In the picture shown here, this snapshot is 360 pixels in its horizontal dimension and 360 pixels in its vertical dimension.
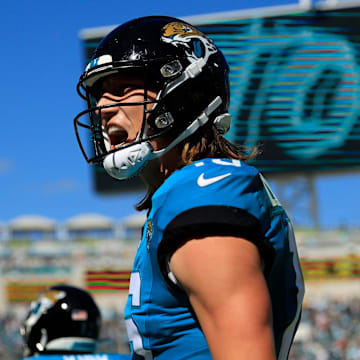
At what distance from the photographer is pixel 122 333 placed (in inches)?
632

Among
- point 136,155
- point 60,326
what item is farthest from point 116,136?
point 60,326

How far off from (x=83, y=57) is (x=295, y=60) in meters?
5.67

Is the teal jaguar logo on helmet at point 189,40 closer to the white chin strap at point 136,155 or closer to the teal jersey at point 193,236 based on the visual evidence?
the white chin strap at point 136,155

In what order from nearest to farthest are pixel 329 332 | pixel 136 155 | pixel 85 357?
1. pixel 136 155
2. pixel 85 357
3. pixel 329 332

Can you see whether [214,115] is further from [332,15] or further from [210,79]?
[332,15]

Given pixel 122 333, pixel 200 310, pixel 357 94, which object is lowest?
pixel 122 333

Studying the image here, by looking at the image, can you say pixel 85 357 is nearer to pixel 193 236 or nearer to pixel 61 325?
pixel 61 325

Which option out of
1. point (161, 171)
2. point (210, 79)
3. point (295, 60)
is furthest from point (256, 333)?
point (295, 60)

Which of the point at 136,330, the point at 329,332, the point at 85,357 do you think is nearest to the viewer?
the point at 136,330

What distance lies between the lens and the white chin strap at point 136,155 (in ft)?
4.40

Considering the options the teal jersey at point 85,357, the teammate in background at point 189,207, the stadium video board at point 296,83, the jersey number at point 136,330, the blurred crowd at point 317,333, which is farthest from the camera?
the stadium video board at point 296,83

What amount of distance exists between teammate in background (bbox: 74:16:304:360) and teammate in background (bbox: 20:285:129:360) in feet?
4.77

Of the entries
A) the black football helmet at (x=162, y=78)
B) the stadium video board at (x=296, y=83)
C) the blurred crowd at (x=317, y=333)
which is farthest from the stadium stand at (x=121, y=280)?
the black football helmet at (x=162, y=78)

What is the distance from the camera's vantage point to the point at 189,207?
41.6 inches
